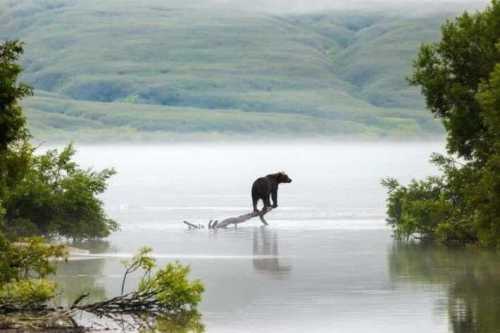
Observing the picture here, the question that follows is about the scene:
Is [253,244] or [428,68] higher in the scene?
[428,68]

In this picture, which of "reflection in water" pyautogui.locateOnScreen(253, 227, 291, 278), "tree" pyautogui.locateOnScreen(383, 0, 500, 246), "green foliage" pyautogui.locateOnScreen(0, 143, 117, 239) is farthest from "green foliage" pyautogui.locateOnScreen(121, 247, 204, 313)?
"green foliage" pyautogui.locateOnScreen(0, 143, 117, 239)

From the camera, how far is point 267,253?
4484 centimetres

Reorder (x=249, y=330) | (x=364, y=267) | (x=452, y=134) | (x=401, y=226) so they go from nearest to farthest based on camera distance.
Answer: (x=249, y=330) < (x=364, y=267) < (x=452, y=134) < (x=401, y=226)

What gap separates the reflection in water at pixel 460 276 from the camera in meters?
28.6

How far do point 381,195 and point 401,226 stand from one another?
3763cm

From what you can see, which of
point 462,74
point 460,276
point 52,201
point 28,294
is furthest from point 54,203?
point 28,294

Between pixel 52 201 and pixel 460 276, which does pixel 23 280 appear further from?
pixel 52 201

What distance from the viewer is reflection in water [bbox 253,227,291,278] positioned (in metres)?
39.6

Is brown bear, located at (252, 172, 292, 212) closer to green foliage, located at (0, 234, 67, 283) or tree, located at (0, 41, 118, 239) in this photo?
tree, located at (0, 41, 118, 239)

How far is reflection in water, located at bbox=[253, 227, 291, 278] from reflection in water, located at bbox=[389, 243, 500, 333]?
313cm

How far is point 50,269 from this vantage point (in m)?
28.2

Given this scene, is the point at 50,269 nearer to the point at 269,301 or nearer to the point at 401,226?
the point at 269,301

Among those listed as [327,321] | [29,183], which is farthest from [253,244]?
[327,321]

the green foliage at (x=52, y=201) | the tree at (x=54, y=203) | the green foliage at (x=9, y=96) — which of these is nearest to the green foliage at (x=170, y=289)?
the green foliage at (x=9, y=96)
